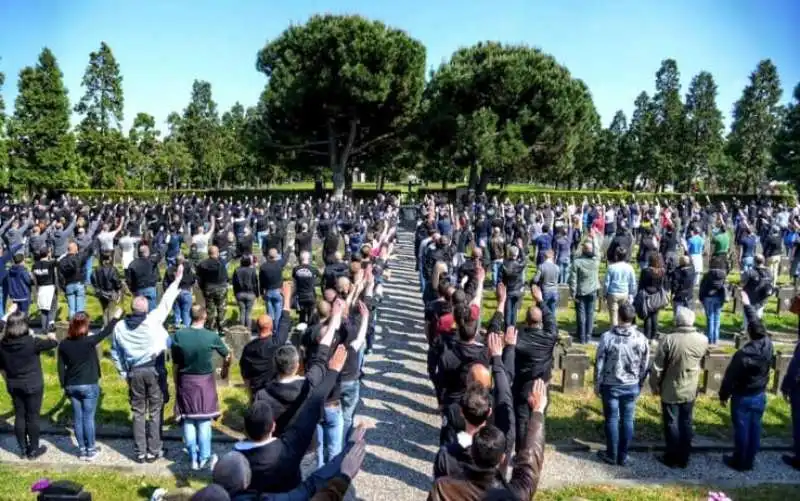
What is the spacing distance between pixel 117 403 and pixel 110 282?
3.34 meters

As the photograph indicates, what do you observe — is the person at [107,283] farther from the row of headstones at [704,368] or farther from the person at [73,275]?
the row of headstones at [704,368]

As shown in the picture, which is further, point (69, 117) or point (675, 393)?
point (69, 117)

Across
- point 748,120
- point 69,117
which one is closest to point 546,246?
point 69,117

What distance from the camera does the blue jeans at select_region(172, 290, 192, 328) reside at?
11.8m

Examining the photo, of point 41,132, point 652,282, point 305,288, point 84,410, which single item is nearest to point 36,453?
point 84,410

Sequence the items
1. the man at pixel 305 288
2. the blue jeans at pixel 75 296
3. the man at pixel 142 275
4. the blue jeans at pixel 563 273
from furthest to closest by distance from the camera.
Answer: the blue jeans at pixel 563 273 → the blue jeans at pixel 75 296 → the man at pixel 142 275 → the man at pixel 305 288

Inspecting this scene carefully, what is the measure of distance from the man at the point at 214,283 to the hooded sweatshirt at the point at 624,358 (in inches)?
273

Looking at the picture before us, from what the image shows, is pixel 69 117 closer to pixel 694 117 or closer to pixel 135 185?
pixel 135 185

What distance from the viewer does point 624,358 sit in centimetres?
704

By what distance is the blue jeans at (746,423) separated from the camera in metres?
7.08

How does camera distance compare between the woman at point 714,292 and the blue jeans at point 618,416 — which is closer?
the blue jeans at point 618,416

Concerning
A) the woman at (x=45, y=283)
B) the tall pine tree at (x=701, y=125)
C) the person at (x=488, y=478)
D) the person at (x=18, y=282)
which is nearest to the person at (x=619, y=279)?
the person at (x=488, y=478)

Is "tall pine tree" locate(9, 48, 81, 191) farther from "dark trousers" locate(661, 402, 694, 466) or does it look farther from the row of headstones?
"dark trousers" locate(661, 402, 694, 466)

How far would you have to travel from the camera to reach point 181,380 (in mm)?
6727
